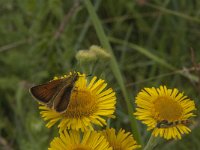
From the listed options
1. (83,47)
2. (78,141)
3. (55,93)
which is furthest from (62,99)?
(83,47)

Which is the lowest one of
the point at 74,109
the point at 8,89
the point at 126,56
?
the point at 74,109

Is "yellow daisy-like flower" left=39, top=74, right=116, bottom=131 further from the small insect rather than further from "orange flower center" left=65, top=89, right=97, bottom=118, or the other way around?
the small insect

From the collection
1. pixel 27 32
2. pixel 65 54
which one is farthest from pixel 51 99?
pixel 27 32

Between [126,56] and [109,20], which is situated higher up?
[109,20]

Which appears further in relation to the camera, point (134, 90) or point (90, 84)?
point (134, 90)

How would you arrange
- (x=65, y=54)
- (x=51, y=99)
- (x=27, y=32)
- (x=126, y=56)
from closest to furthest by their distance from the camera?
(x=51, y=99)
(x=65, y=54)
(x=27, y=32)
(x=126, y=56)

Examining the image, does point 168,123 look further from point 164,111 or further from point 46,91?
point 46,91

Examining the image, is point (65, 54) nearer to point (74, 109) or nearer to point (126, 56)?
point (126, 56)
